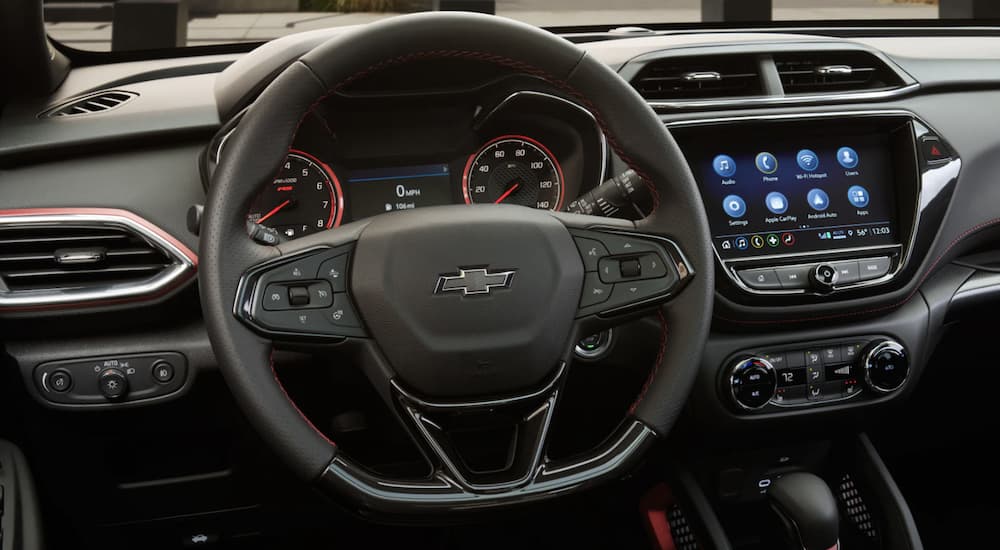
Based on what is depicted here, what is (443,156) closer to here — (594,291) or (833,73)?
(594,291)

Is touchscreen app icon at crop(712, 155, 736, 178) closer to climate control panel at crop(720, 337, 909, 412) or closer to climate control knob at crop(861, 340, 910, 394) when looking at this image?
climate control panel at crop(720, 337, 909, 412)

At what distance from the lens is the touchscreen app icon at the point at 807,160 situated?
1935 mm

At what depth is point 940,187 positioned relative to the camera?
195 cm

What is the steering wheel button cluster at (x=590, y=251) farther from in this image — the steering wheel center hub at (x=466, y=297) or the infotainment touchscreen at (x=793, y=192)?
the infotainment touchscreen at (x=793, y=192)

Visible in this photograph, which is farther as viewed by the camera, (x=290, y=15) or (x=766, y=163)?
(x=290, y=15)

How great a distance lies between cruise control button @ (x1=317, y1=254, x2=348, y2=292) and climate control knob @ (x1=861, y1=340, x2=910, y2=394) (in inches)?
43.5

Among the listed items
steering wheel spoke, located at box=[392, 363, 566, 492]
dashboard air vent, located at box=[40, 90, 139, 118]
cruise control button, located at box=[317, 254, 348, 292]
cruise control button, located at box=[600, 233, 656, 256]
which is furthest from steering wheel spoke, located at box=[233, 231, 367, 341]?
dashboard air vent, located at box=[40, 90, 139, 118]

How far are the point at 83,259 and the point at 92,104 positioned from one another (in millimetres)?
364

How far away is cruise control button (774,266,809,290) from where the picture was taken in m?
1.84

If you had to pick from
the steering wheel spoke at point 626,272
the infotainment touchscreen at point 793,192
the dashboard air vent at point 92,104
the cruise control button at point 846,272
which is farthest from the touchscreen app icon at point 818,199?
the dashboard air vent at point 92,104

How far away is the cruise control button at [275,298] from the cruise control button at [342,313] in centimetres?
6

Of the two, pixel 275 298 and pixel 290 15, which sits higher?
pixel 290 15

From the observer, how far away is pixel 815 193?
192cm

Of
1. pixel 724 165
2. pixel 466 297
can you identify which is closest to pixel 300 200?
pixel 466 297
